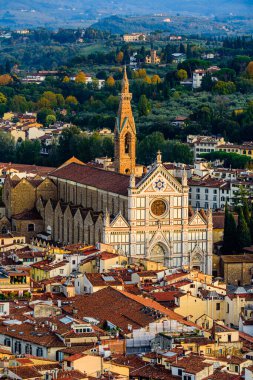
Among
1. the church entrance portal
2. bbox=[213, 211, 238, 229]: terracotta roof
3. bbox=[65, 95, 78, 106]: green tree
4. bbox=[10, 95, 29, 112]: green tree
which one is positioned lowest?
bbox=[10, 95, 29, 112]: green tree

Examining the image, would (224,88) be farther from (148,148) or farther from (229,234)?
(229,234)

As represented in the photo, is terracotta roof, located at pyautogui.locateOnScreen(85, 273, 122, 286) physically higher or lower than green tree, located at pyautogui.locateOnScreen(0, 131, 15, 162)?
higher

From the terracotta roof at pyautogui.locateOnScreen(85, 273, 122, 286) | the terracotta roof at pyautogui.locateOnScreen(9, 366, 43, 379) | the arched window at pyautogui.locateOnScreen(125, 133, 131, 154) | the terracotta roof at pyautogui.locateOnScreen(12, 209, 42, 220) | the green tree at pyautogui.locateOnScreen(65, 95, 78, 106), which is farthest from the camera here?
the green tree at pyautogui.locateOnScreen(65, 95, 78, 106)

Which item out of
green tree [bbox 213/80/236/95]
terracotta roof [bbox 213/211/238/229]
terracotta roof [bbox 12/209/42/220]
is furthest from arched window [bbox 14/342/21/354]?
green tree [bbox 213/80/236/95]

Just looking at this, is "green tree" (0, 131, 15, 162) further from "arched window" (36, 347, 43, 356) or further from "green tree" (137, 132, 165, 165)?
"arched window" (36, 347, 43, 356)

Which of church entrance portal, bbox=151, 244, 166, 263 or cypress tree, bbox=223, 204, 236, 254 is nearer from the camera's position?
church entrance portal, bbox=151, 244, 166, 263

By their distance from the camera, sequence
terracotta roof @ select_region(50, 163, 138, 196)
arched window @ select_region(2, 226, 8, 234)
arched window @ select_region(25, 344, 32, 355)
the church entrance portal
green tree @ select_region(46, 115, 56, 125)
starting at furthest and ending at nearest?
green tree @ select_region(46, 115, 56, 125) → arched window @ select_region(2, 226, 8, 234) → terracotta roof @ select_region(50, 163, 138, 196) → the church entrance portal → arched window @ select_region(25, 344, 32, 355)

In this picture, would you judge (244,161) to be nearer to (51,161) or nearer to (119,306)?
(51,161)
